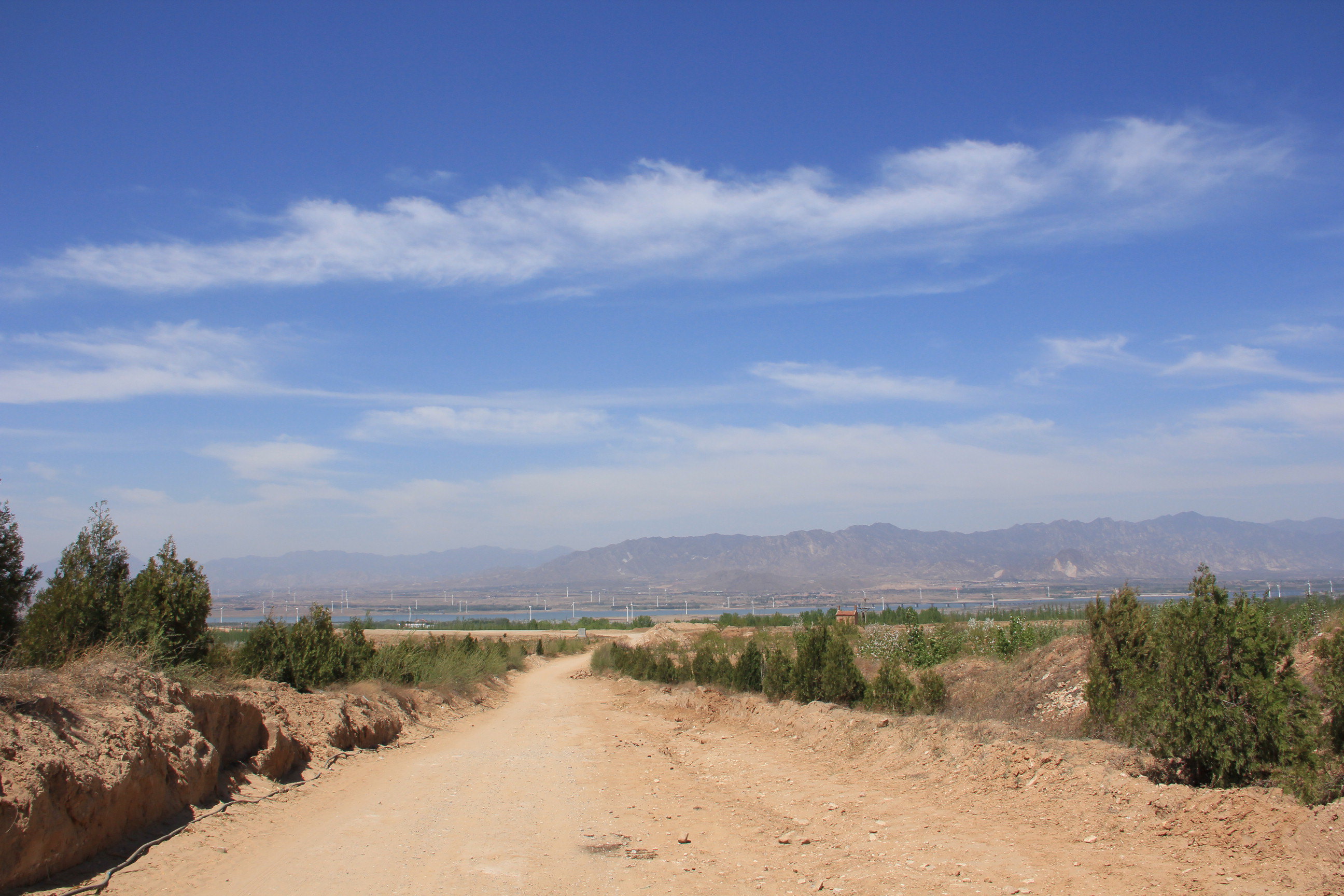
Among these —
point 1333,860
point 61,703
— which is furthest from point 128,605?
point 1333,860

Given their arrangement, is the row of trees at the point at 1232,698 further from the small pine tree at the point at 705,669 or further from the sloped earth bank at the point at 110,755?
the small pine tree at the point at 705,669

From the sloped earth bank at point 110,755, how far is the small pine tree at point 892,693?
1048 centimetres

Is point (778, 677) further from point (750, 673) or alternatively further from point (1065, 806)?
point (1065, 806)

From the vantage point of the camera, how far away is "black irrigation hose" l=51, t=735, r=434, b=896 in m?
6.46

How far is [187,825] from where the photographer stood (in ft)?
27.5

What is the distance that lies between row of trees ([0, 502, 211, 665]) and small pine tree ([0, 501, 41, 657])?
10mm

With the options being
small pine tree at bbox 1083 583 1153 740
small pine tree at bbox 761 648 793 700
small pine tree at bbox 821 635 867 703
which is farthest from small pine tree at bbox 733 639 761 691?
small pine tree at bbox 1083 583 1153 740

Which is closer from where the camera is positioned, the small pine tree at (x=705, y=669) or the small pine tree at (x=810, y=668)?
the small pine tree at (x=810, y=668)

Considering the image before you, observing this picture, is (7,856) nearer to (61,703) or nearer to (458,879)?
(61,703)

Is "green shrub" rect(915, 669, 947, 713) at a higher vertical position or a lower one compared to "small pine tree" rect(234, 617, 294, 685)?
lower

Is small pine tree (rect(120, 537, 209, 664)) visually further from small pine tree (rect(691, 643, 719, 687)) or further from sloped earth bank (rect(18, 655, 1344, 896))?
small pine tree (rect(691, 643, 719, 687))

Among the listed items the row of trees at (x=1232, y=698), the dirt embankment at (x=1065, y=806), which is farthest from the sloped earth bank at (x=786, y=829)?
the row of trees at (x=1232, y=698)

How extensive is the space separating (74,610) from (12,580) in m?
1.47

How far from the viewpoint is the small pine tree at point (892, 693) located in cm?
1530
